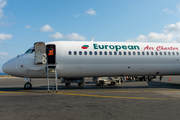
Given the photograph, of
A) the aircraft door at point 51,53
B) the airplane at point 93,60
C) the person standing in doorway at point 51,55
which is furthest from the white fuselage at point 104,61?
the person standing in doorway at point 51,55

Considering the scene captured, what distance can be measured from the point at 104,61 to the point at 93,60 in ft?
3.84

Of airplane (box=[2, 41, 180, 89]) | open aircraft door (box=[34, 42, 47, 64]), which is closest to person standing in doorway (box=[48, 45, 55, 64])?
airplane (box=[2, 41, 180, 89])

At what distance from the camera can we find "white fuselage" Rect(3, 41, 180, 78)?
15062 mm

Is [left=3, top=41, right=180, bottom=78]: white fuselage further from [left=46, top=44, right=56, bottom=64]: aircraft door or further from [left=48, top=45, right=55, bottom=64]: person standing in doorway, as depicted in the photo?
[left=48, top=45, right=55, bottom=64]: person standing in doorway

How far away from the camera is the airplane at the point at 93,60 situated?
14953 mm

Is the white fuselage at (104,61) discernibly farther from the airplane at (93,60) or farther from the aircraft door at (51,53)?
the aircraft door at (51,53)

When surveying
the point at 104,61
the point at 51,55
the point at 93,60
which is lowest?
the point at 104,61

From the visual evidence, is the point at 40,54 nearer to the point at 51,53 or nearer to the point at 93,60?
the point at 51,53

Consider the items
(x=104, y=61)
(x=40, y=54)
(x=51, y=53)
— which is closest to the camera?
(x=40, y=54)

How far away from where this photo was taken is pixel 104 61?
1566 centimetres

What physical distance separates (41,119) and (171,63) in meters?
15.8

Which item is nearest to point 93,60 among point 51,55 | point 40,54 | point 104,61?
point 104,61

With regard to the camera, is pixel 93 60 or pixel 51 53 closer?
pixel 51 53

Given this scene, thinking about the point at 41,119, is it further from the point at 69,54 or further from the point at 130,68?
the point at 130,68
